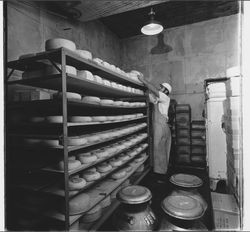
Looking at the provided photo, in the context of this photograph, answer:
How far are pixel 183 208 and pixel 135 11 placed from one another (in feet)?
11.8

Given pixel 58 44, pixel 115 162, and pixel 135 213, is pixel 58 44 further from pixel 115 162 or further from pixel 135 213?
pixel 135 213

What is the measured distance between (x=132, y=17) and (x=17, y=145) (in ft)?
11.3

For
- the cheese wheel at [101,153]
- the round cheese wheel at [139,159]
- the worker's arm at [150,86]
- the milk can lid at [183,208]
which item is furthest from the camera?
the worker's arm at [150,86]

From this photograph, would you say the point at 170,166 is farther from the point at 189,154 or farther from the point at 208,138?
the point at 208,138

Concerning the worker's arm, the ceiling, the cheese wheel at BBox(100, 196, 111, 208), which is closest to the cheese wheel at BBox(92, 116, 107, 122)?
the cheese wheel at BBox(100, 196, 111, 208)

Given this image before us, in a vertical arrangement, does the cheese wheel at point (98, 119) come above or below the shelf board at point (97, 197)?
above

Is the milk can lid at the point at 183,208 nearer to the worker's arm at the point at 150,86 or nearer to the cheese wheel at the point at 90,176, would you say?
the cheese wheel at the point at 90,176

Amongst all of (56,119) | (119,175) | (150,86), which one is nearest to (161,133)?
(150,86)

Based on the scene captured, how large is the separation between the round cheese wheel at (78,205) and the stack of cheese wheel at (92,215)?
17cm

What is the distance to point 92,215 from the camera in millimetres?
1699

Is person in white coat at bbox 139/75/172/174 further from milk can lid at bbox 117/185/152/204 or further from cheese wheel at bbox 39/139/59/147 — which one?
cheese wheel at bbox 39/139/59/147

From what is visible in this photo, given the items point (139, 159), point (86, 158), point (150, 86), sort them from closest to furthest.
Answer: point (86, 158), point (139, 159), point (150, 86)

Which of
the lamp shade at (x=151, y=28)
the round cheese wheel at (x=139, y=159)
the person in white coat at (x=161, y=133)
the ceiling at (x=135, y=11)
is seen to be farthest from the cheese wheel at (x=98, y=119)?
the lamp shade at (x=151, y=28)

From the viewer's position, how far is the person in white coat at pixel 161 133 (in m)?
3.42
